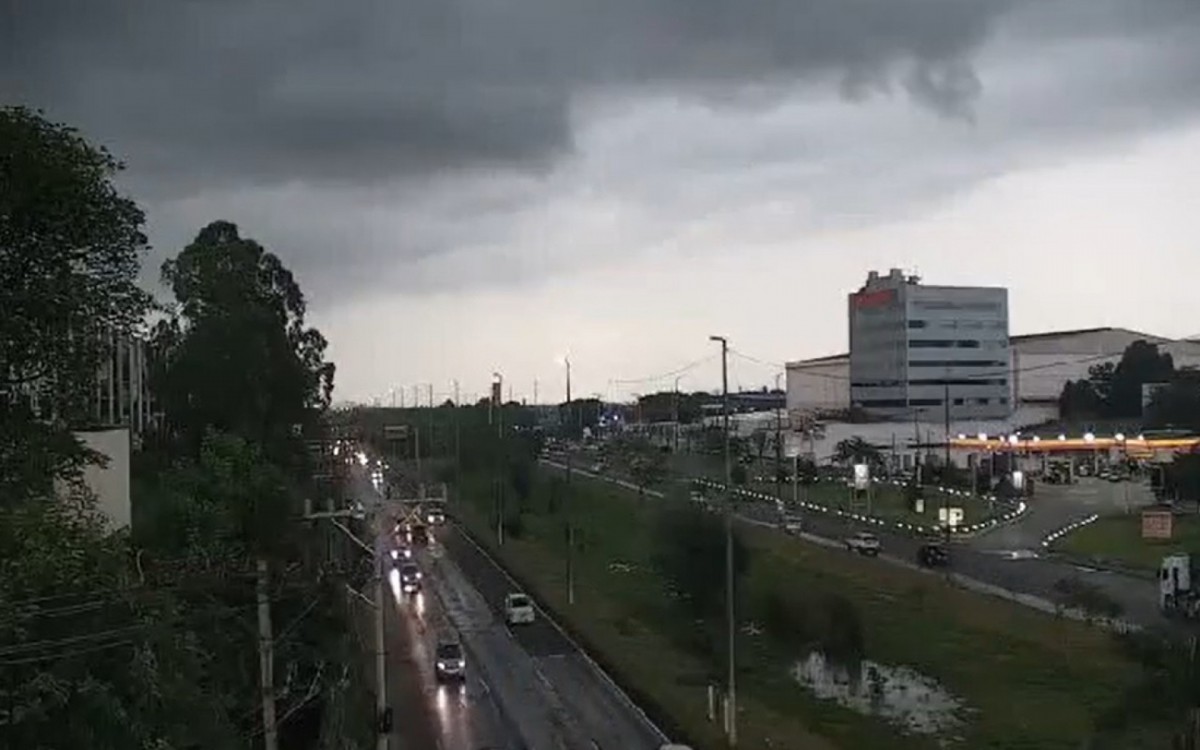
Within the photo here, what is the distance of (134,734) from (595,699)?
1711 cm

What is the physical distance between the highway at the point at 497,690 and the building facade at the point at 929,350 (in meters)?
80.4

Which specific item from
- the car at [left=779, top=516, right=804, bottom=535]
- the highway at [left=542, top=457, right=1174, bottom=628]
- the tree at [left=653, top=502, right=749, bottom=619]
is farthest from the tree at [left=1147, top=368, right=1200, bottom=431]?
the tree at [left=653, top=502, right=749, bottom=619]

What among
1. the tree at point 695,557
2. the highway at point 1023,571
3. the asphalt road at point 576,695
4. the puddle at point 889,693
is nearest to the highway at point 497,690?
the asphalt road at point 576,695

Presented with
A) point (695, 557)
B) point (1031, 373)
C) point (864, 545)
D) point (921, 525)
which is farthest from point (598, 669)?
point (1031, 373)

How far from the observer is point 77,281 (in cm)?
1469

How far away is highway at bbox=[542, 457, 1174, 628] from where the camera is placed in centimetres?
3853

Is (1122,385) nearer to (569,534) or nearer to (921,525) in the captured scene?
(921,525)

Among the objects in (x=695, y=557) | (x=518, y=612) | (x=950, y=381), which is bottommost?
(x=518, y=612)

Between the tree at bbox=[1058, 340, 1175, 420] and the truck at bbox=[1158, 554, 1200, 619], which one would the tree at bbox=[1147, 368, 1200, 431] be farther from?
the truck at bbox=[1158, 554, 1200, 619]

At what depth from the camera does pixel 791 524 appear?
6016 centimetres

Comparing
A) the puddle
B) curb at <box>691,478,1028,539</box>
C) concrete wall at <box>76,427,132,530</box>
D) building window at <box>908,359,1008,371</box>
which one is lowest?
the puddle

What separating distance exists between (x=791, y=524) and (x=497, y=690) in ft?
105

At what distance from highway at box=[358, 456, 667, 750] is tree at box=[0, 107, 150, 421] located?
1188cm

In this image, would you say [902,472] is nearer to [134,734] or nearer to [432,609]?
[432,609]
